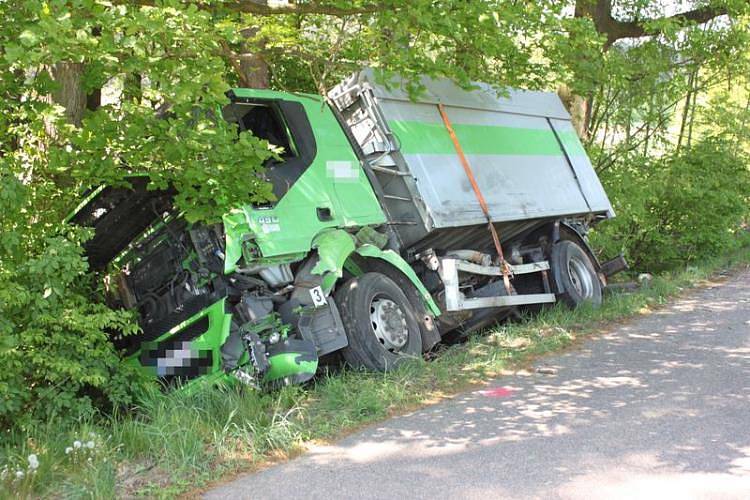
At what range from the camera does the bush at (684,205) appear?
14688 millimetres

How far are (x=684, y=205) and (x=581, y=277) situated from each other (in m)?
5.99

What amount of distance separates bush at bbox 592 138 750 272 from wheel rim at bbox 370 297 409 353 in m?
7.93

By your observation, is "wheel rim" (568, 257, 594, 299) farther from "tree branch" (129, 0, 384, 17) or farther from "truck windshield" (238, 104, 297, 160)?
"truck windshield" (238, 104, 297, 160)

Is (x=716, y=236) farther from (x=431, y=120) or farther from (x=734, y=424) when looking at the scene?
(x=734, y=424)

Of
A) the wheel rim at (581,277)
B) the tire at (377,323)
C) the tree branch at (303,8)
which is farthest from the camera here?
the wheel rim at (581,277)

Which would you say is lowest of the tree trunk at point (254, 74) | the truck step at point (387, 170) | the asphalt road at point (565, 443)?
the asphalt road at point (565, 443)

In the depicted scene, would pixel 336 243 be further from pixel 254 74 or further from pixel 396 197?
pixel 254 74

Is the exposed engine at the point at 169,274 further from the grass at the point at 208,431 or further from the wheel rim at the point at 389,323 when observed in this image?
the wheel rim at the point at 389,323

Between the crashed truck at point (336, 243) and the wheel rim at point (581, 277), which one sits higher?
the crashed truck at point (336, 243)

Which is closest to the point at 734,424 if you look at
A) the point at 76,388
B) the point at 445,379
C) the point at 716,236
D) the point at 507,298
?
the point at 445,379

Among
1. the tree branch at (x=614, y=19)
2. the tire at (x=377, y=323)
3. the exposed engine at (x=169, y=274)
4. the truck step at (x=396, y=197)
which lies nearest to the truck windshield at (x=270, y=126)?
the exposed engine at (x=169, y=274)

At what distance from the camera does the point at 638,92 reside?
46.4 feet

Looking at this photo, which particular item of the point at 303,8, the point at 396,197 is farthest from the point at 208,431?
the point at 303,8

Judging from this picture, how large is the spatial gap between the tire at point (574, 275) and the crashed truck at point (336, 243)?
54cm
